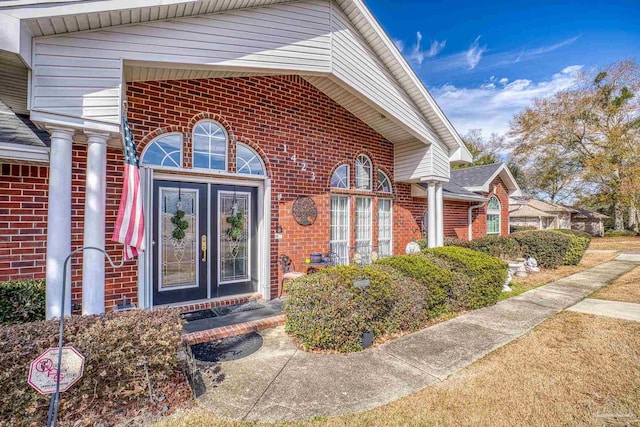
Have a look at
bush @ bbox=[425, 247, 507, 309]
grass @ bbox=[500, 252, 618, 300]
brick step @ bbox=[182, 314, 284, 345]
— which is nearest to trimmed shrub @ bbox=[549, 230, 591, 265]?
grass @ bbox=[500, 252, 618, 300]

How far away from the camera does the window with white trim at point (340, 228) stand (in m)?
7.77

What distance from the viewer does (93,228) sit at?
376cm

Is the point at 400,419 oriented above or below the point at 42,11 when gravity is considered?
below

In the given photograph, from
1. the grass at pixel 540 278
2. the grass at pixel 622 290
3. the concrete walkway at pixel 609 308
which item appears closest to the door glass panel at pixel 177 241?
the grass at pixel 540 278

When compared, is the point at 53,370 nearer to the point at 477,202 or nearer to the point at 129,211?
the point at 129,211

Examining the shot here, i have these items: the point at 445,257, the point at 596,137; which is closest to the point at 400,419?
the point at 445,257

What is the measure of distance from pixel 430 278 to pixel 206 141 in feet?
15.8

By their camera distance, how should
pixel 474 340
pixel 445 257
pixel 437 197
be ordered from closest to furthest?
pixel 474 340
pixel 445 257
pixel 437 197

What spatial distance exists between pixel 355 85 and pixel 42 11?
15.0 ft

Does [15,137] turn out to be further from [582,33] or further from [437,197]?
[582,33]

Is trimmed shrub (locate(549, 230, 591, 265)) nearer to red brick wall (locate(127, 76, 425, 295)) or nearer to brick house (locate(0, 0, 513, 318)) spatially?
brick house (locate(0, 0, 513, 318))

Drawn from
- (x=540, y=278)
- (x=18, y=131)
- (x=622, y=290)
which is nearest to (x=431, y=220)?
(x=540, y=278)

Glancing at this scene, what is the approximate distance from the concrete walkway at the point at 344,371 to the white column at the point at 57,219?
206 cm

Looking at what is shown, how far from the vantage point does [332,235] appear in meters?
7.77
